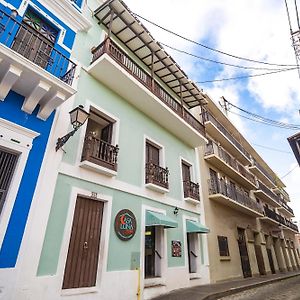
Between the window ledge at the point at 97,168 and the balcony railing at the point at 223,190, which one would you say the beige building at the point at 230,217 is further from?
the window ledge at the point at 97,168

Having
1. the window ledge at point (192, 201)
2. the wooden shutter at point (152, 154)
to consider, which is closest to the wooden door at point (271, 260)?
the window ledge at point (192, 201)

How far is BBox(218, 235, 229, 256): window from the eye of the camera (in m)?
11.2

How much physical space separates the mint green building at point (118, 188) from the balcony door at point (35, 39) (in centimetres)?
118

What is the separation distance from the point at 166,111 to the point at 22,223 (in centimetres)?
678

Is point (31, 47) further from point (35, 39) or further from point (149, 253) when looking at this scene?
point (149, 253)

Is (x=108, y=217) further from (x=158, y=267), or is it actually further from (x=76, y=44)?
(x=76, y=44)

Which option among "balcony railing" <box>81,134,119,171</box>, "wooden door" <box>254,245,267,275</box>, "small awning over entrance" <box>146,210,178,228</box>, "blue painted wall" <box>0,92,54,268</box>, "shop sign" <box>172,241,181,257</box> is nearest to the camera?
"blue painted wall" <box>0,92,54,268</box>

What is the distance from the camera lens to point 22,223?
15.0 feet

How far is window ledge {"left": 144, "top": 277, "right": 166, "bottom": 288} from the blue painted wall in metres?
4.26

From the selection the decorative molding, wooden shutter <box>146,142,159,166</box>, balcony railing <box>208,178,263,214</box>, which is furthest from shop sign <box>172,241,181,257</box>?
the decorative molding

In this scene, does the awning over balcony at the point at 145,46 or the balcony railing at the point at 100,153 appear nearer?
the balcony railing at the point at 100,153

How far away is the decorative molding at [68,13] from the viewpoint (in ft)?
22.5

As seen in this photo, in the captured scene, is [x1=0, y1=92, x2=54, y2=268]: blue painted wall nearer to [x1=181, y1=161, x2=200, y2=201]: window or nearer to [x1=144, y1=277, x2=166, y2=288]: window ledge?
[x1=144, y1=277, x2=166, y2=288]: window ledge

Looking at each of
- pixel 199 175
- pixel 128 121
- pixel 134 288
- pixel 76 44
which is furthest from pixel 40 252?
pixel 199 175
